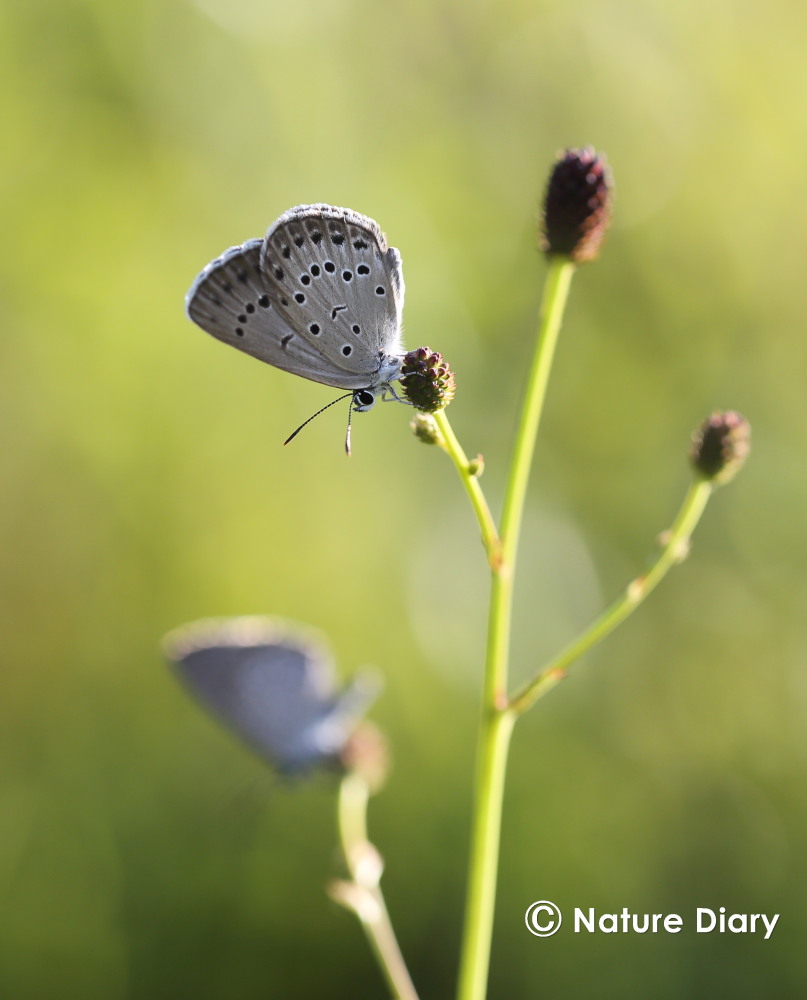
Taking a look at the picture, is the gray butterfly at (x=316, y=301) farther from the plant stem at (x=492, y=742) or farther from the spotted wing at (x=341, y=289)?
the plant stem at (x=492, y=742)

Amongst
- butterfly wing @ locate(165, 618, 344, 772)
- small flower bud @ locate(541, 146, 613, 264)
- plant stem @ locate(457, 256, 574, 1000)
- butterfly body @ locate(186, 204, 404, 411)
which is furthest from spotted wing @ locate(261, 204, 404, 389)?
butterfly wing @ locate(165, 618, 344, 772)

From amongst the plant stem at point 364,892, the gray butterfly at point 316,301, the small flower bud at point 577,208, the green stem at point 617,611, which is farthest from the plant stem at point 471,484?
the plant stem at point 364,892

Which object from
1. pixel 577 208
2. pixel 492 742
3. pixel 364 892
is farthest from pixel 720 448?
pixel 364 892

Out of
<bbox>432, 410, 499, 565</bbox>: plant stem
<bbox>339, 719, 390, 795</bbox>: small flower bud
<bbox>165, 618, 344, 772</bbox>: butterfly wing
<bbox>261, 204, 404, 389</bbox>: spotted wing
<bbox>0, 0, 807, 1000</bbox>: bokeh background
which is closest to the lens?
<bbox>432, 410, 499, 565</bbox>: plant stem

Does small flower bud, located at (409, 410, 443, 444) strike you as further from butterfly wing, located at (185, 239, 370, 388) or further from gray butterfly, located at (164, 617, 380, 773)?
A: gray butterfly, located at (164, 617, 380, 773)

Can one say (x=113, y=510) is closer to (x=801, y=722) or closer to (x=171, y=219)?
(x=171, y=219)

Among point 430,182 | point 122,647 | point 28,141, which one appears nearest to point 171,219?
point 28,141
